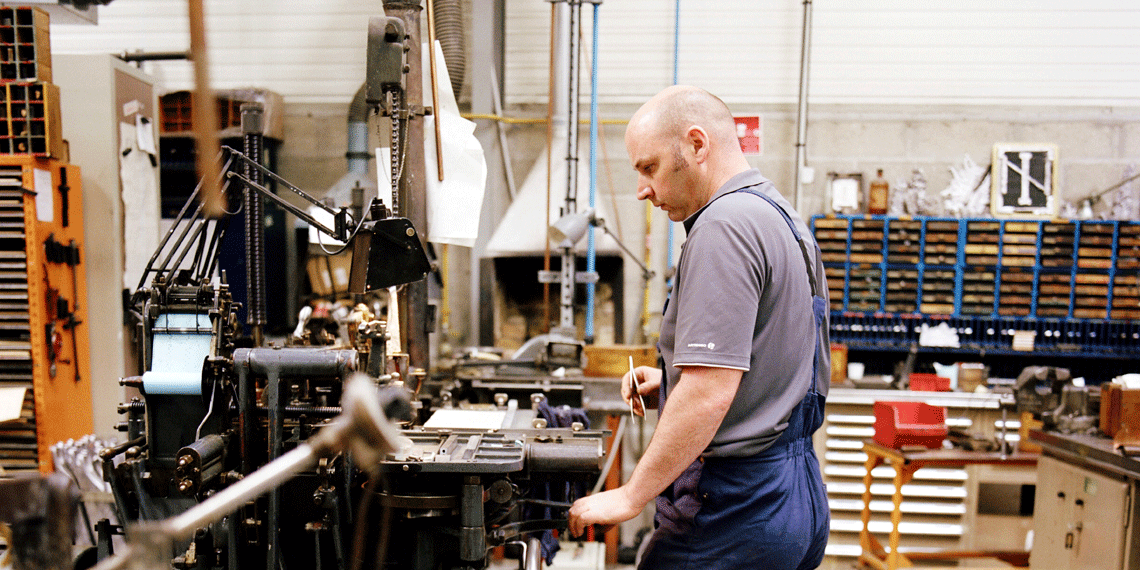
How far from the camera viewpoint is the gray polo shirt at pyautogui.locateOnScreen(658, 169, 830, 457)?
46.9 inches

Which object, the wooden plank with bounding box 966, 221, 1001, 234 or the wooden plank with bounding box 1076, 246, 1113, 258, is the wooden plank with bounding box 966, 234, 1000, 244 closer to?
the wooden plank with bounding box 966, 221, 1001, 234

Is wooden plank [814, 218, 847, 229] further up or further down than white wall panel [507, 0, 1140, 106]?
further down

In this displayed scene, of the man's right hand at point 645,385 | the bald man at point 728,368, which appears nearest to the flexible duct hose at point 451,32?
the man's right hand at point 645,385

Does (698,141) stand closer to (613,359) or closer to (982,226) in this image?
(613,359)

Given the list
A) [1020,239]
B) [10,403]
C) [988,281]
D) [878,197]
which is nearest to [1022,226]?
[1020,239]

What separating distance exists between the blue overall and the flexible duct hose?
3.25m

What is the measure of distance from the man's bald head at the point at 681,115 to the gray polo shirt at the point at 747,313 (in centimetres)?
14

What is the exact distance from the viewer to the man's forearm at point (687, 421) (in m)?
1.19

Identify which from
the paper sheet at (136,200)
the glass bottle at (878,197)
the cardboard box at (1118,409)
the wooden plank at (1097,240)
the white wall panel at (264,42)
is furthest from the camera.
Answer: the white wall panel at (264,42)

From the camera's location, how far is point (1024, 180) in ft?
13.4

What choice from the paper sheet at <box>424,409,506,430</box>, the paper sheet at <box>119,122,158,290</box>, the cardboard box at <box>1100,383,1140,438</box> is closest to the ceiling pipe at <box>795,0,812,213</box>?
the cardboard box at <box>1100,383,1140,438</box>

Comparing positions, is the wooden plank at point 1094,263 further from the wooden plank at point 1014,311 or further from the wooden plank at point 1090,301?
the wooden plank at point 1014,311

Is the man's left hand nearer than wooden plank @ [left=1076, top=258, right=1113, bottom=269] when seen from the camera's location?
Yes

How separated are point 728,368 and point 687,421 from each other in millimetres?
128
